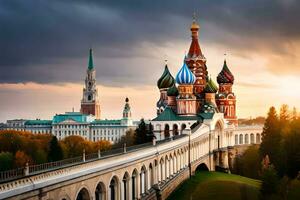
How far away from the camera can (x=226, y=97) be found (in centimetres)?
9100

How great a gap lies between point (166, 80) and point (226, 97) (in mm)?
10833

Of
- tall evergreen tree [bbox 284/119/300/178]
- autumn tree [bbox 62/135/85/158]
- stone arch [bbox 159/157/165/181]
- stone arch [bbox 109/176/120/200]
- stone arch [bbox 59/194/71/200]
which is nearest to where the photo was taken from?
stone arch [bbox 59/194/71/200]

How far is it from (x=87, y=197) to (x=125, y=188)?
742cm

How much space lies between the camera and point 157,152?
43.3 metres

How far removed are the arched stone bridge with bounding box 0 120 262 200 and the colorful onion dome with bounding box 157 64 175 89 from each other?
1894cm

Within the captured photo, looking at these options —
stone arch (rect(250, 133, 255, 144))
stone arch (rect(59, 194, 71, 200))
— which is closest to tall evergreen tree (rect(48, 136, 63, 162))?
stone arch (rect(59, 194, 71, 200))

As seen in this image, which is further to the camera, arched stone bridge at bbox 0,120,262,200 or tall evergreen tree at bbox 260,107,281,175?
tall evergreen tree at bbox 260,107,281,175

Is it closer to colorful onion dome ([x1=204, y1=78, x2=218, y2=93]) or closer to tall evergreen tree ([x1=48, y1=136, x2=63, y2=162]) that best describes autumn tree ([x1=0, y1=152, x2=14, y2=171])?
tall evergreen tree ([x1=48, y1=136, x2=63, y2=162])

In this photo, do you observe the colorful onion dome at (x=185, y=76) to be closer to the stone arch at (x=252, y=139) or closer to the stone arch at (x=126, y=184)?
the stone arch at (x=252, y=139)

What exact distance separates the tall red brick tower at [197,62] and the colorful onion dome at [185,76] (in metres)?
5.17

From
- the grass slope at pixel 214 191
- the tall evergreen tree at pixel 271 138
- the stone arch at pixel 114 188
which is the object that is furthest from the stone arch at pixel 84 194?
the tall evergreen tree at pixel 271 138

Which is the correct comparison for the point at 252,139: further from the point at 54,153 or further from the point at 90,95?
the point at 90,95

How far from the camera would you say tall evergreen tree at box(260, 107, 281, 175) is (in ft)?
204

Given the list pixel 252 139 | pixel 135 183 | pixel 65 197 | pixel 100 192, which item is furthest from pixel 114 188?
pixel 252 139
